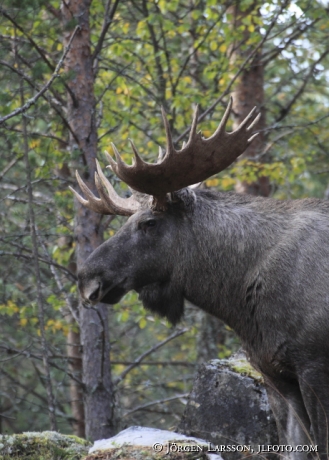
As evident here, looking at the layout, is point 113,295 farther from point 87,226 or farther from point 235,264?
point 87,226

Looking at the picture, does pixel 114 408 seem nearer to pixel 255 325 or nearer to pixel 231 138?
pixel 255 325

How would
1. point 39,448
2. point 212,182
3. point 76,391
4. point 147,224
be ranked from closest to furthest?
point 39,448 → point 147,224 → point 76,391 → point 212,182

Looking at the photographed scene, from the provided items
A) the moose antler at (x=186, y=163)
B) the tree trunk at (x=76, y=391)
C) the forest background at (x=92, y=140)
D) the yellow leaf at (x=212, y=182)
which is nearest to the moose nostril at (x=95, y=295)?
the moose antler at (x=186, y=163)

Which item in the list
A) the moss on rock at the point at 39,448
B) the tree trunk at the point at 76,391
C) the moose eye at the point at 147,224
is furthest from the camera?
the tree trunk at the point at 76,391

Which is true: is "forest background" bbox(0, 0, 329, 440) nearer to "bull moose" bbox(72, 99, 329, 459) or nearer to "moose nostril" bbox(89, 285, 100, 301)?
"bull moose" bbox(72, 99, 329, 459)

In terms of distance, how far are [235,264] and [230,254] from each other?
0.10 meters

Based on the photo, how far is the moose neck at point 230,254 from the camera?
5.56m

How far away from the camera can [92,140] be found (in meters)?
8.22

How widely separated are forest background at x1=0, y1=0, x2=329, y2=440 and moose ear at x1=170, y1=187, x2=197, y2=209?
1.69 metres

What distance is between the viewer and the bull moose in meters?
5.15

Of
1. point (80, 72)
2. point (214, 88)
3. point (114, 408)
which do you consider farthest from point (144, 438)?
point (214, 88)

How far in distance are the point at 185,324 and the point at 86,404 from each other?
4.92m

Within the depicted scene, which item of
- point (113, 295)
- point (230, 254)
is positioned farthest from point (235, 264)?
point (113, 295)

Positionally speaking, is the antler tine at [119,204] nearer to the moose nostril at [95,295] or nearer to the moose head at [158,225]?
the moose head at [158,225]
